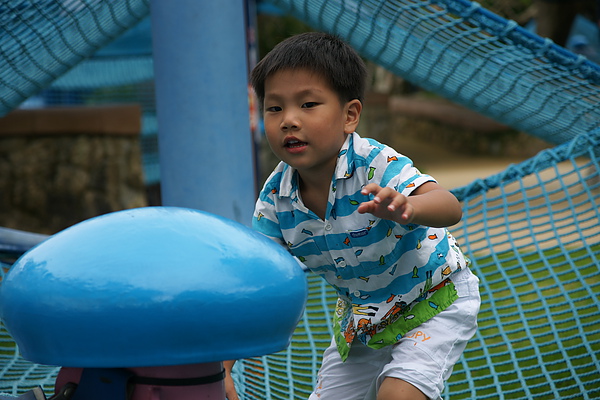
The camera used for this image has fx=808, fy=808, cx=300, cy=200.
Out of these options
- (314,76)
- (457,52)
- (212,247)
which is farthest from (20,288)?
(457,52)

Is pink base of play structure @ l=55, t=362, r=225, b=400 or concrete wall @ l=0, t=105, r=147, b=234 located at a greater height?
pink base of play structure @ l=55, t=362, r=225, b=400

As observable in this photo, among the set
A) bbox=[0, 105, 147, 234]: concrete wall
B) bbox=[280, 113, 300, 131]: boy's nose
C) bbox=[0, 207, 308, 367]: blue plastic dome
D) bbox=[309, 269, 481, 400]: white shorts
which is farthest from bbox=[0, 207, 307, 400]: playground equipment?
bbox=[0, 105, 147, 234]: concrete wall

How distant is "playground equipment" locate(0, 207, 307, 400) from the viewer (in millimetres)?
1008

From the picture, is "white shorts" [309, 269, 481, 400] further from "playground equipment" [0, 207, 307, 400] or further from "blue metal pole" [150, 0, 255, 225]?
"blue metal pole" [150, 0, 255, 225]

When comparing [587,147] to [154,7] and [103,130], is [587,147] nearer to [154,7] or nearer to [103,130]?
[154,7]

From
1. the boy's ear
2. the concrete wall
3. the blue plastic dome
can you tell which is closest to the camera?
the blue plastic dome

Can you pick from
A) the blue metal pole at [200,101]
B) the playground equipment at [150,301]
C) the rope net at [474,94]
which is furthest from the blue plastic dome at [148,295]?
the blue metal pole at [200,101]

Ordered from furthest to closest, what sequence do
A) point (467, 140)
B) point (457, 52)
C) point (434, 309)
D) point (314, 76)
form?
point (467, 140), point (457, 52), point (434, 309), point (314, 76)

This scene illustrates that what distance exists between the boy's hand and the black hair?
0.39 metres

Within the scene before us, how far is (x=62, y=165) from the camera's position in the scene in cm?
520

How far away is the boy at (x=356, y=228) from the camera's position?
153cm

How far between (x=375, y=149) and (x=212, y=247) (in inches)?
23.7

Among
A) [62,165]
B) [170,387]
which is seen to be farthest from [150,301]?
[62,165]

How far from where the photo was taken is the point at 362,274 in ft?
5.44
